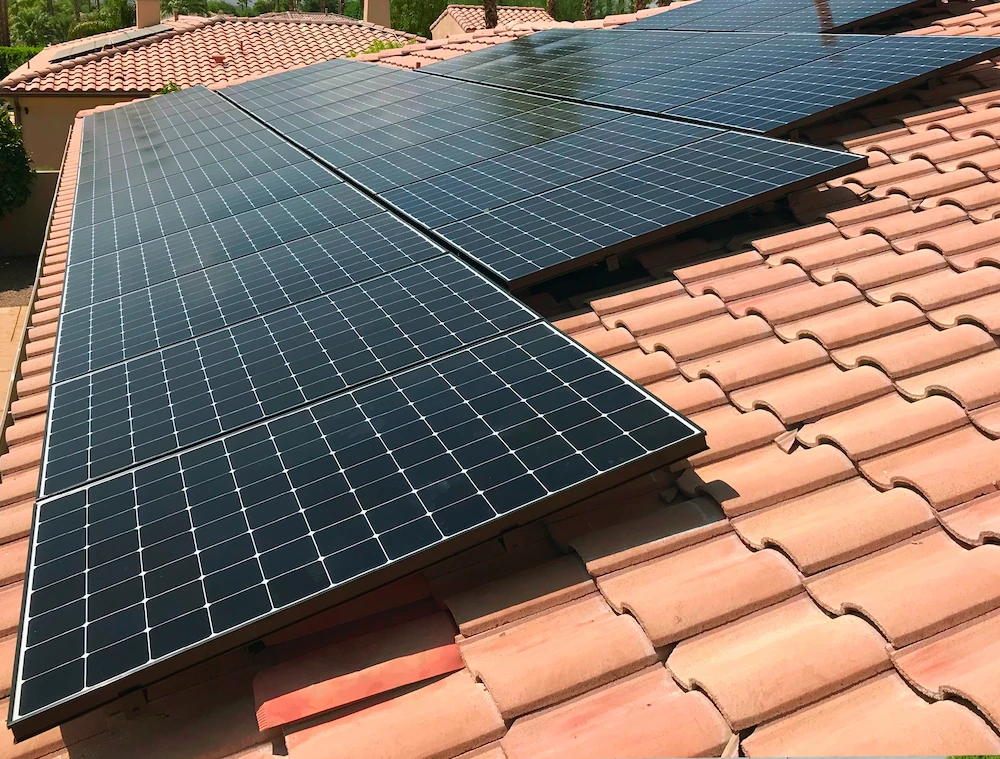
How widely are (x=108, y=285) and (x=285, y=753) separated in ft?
19.6

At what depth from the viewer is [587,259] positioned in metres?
6.26

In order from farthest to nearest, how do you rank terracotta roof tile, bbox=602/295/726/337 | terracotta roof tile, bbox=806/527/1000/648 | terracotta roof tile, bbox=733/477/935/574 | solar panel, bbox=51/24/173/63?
solar panel, bbox=51/24/173/63
terracotta roof tile, bbox=602/295/726/337
terracotta roof tile, bbox=733/477/935/574
terracotta roof tile, bbox=806/527/1000/648

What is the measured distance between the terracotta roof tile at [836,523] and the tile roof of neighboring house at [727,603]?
1 centimetres

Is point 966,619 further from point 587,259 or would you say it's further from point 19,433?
point 19,433

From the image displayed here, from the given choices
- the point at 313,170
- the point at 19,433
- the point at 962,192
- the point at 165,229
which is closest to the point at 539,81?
the point at 313,170

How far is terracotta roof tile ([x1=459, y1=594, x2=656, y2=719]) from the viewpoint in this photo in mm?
3443

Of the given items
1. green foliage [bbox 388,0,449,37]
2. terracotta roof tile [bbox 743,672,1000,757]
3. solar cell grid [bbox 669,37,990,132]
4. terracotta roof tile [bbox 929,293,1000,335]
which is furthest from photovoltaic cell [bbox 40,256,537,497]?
green foliage [bbox 388,0,449,37]

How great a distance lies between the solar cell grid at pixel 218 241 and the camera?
7.91m

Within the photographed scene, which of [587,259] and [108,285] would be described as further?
[108,285]

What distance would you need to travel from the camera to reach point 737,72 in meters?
10.5

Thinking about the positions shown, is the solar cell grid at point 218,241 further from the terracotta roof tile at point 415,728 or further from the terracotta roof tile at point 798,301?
the terracotta roof tile at point 415,728

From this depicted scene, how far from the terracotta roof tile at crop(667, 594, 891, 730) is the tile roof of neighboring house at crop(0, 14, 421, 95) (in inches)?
1095

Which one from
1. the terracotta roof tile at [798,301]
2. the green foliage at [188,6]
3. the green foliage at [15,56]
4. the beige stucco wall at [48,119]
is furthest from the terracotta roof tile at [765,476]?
the green foliage at [188,6]

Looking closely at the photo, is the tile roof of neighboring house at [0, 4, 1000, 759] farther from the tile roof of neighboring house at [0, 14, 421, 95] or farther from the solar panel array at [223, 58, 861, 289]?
the tile roof of neighboring house at [0, 14, 421, 95]
